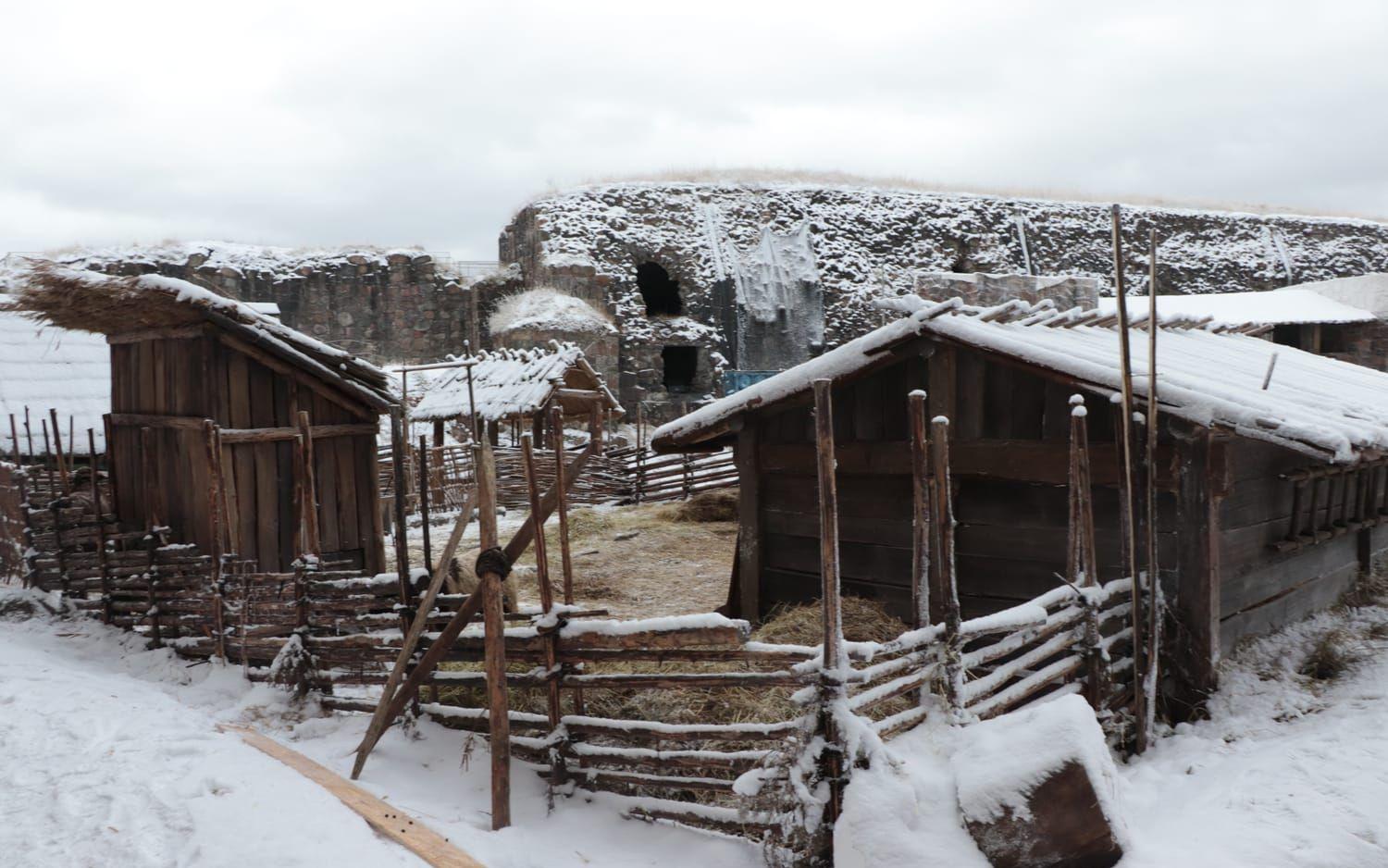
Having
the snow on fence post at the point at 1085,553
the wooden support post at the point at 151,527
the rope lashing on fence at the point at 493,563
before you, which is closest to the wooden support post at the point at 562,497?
the rope lashing on fence at the point at 493,563

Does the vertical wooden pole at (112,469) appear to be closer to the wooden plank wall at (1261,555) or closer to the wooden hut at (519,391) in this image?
the wooden hut at (519,391)

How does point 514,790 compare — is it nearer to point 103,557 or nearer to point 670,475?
point 103,557

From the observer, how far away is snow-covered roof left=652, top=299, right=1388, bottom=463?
5.25m

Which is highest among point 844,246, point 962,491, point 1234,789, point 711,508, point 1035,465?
point 844,246

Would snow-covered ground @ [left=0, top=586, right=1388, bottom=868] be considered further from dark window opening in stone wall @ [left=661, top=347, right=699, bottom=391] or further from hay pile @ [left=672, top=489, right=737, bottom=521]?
dark window opening in stone wall @ [left=661, top=347, right=699, bottom=391]

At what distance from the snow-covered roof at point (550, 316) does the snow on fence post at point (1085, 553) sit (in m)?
19.6

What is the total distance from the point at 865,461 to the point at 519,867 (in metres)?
3.79

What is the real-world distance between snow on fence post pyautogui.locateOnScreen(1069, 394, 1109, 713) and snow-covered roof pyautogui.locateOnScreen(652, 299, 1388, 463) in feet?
1.69

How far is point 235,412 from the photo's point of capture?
312 inches

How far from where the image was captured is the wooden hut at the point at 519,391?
1741 cm

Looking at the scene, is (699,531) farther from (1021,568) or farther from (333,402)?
(1021,568)

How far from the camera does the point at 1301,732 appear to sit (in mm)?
5316

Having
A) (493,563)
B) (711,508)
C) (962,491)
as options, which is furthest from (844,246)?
(493,563)

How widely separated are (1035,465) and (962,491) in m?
0.65
